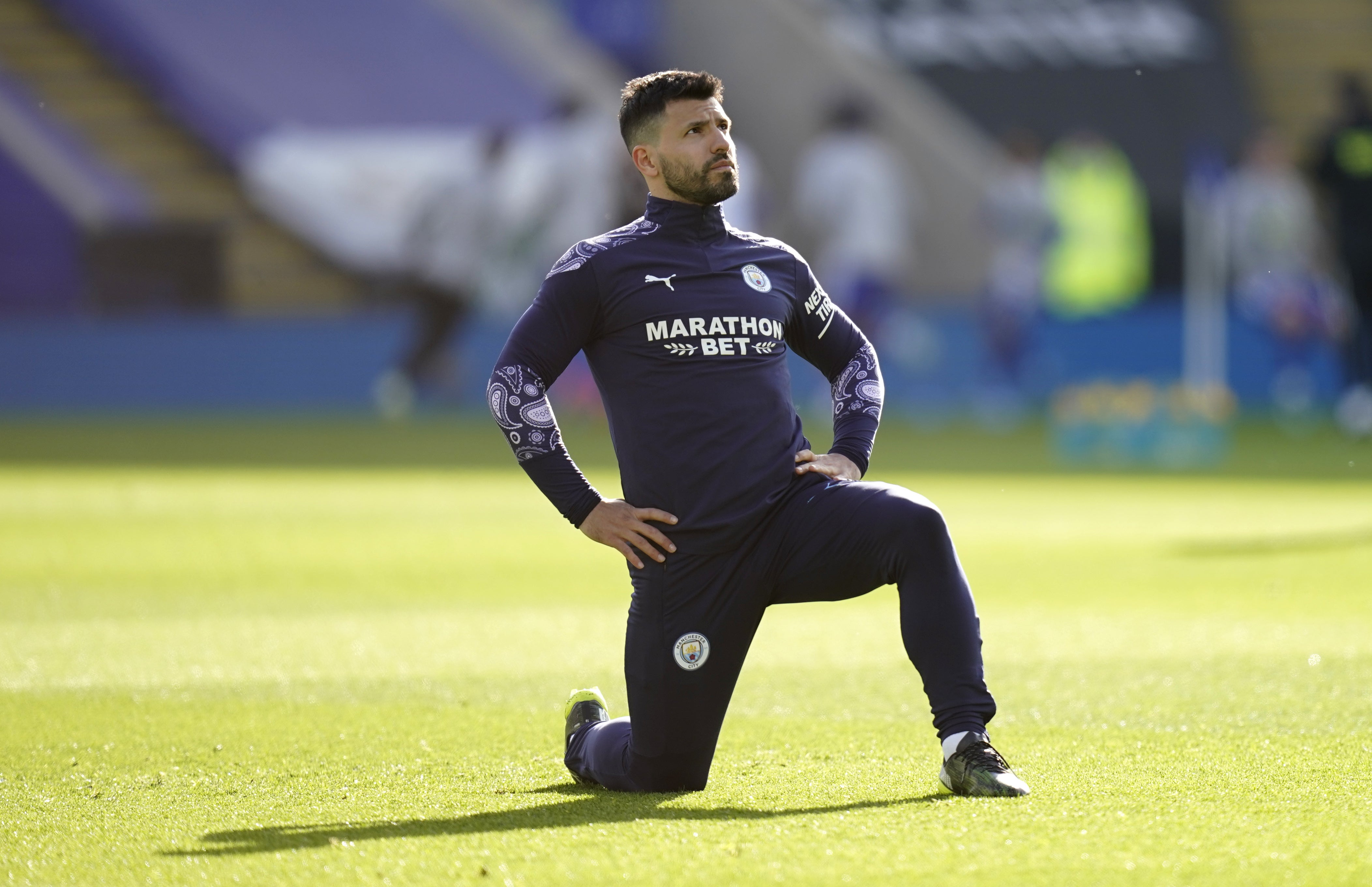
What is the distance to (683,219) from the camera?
4.30 meters

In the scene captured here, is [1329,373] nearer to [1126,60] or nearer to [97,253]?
[1126,60]

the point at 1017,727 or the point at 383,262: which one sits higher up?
the point at 383,262

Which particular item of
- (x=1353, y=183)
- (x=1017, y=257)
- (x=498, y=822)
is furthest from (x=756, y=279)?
(x=1017, y=257)

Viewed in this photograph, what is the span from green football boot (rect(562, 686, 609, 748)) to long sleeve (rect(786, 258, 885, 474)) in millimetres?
853

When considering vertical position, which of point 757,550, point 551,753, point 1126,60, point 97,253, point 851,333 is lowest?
point 551,753

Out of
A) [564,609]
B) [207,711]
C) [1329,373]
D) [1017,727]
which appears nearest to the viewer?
[1017,727]

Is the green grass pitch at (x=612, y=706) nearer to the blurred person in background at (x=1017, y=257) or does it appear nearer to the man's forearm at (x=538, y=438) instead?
the man's forearm at (x=538, y=438)

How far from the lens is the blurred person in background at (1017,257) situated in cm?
1944

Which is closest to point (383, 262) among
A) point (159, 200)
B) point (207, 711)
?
point (159, 200)

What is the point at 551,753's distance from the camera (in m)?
4.70

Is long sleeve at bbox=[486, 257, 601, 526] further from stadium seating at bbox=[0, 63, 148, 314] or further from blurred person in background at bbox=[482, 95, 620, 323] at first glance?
stadium seating at bbox=[0, 63, 148, 314]

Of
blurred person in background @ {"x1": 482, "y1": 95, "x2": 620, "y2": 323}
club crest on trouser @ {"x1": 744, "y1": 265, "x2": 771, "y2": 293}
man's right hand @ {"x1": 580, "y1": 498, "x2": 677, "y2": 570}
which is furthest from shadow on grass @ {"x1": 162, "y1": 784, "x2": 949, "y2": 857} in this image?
blurred person in background @ {"x1": 482, "y1": 95, "x2": 620, "y2": 323}

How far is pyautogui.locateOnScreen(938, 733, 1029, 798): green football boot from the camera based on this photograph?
3914 millimetres

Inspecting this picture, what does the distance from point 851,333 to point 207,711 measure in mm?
2201
